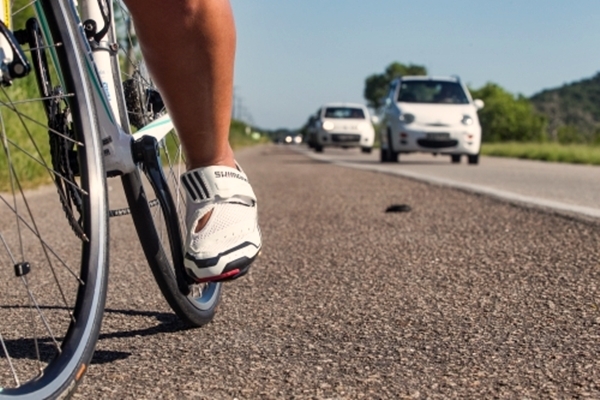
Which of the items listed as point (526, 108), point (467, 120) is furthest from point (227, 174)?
point (526, 108)

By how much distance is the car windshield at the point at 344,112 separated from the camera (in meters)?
28.6

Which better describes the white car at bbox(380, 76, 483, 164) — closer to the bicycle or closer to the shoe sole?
the bicycle

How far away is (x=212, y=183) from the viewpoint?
195cm

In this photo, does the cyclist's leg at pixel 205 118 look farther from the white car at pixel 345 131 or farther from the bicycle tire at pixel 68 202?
the white car at pixel 345 131

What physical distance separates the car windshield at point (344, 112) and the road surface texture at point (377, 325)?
24326mm

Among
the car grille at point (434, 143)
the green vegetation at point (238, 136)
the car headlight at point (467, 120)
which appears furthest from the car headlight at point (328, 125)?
the green vegetation at point (238, 136)

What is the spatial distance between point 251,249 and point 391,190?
6.23 metres

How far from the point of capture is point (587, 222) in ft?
15.3

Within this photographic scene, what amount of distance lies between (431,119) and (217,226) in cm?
1427

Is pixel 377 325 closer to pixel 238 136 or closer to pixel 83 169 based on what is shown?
pixel 83 169

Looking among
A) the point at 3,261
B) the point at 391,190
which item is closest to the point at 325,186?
the point at 391,190

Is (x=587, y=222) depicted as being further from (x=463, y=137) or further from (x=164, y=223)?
(x=463, y=137)

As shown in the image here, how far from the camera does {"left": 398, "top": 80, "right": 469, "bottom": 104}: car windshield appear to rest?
653 inches

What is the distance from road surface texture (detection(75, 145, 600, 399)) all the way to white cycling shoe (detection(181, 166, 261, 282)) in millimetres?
189
